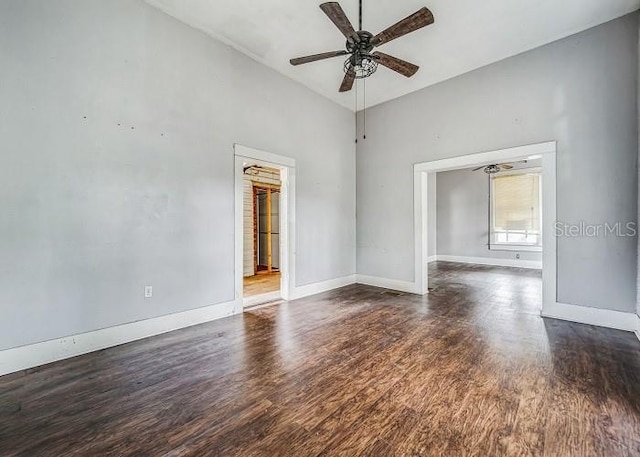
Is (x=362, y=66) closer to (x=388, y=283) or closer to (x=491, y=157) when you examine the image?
(x=491, y=157)

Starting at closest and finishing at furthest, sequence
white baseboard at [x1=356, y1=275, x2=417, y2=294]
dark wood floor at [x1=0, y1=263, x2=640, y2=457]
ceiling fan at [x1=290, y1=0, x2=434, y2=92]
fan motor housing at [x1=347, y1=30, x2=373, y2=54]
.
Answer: dark wood floor at [x1=0, y1=263, x2=640, y2=457] → ceiling fan at [x1=290, y1=0, x2=434, y2=92] → fan motor housing at [x1=347, y1=30, x2=373, y2=54] → white baseboard at [x1=356, y1=275, x2=417, y2=294]

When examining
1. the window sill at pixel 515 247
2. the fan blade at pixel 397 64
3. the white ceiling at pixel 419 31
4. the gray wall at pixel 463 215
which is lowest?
the window sill at pixel 515 247

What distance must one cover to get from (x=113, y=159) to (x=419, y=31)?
3845mm

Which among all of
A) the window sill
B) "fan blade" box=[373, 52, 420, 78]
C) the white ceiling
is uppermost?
the white ceiling

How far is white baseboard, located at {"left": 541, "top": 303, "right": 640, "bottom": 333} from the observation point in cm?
330

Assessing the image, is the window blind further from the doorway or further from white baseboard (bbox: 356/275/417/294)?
the doorway

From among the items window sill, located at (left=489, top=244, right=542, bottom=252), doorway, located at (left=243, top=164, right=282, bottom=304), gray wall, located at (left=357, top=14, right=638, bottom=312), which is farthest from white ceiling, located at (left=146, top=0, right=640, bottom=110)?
window sill, located at (left=489, top=244, right=542, bottom=252)

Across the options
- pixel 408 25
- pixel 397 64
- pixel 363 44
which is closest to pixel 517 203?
pixel 397 64

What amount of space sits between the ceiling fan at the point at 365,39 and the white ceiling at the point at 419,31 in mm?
619

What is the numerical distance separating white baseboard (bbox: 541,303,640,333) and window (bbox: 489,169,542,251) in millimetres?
4841

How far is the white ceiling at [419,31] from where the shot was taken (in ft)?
10.5

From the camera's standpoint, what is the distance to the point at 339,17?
99.7 inches

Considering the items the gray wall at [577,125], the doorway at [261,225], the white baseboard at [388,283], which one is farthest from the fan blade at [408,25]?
the doorway at [261,225]

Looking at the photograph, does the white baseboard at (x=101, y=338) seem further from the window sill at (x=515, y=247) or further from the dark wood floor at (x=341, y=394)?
the window sill at (x=515, y=247)
